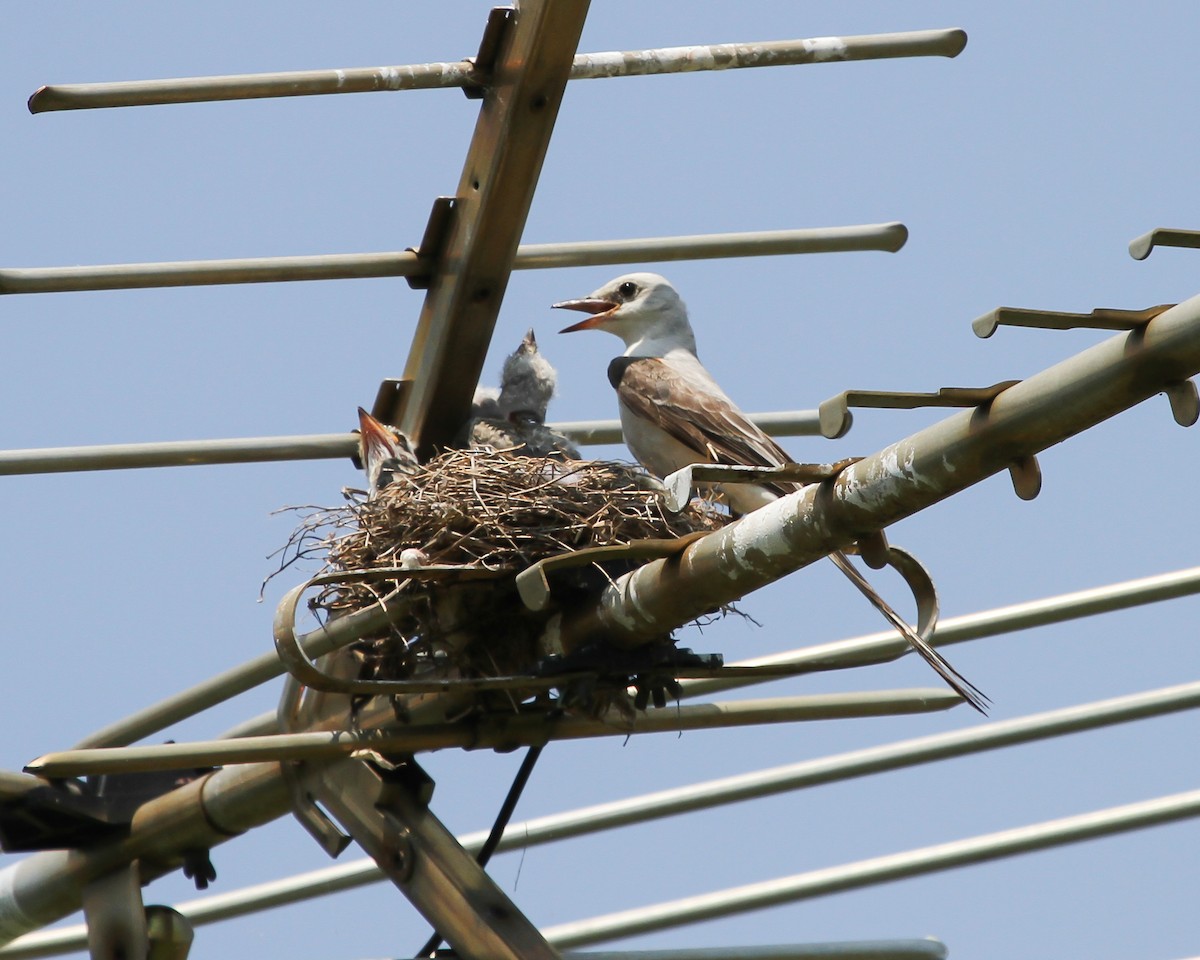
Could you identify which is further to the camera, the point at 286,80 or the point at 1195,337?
the point at 286,80

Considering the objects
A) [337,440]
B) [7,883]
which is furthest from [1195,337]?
[7,883]

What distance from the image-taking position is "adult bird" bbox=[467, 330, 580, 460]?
22.5 ft

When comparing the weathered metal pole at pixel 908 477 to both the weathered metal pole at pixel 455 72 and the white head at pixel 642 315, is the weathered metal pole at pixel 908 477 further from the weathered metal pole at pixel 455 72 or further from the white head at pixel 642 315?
the white head at pixel 642 315

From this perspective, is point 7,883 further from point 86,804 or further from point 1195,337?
point 1195,337

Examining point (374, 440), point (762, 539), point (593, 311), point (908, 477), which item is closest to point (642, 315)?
point (593, 311)

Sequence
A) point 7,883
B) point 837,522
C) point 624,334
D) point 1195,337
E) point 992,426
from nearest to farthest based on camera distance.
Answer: point 1195,337
point 992,426
point 837,522
point 7,883
point 624,334

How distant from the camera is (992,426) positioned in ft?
11.7

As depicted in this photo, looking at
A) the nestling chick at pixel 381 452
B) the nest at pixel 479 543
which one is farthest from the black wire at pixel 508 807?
the nestling chick at pixel 381 452

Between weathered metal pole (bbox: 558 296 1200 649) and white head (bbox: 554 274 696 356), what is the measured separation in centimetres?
322

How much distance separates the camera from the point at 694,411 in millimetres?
7113

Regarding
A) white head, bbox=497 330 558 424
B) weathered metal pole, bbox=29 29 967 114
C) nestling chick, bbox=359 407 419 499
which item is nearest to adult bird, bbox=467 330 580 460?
white head, bbox=497 330 558 424

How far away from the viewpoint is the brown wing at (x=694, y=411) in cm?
684

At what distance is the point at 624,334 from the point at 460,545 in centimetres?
275

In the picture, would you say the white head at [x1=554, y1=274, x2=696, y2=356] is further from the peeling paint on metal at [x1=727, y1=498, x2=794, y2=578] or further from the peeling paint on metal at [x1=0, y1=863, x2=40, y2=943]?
the peeling paint on metal at [x1=727, y1=498, x2=794, y2=578]
